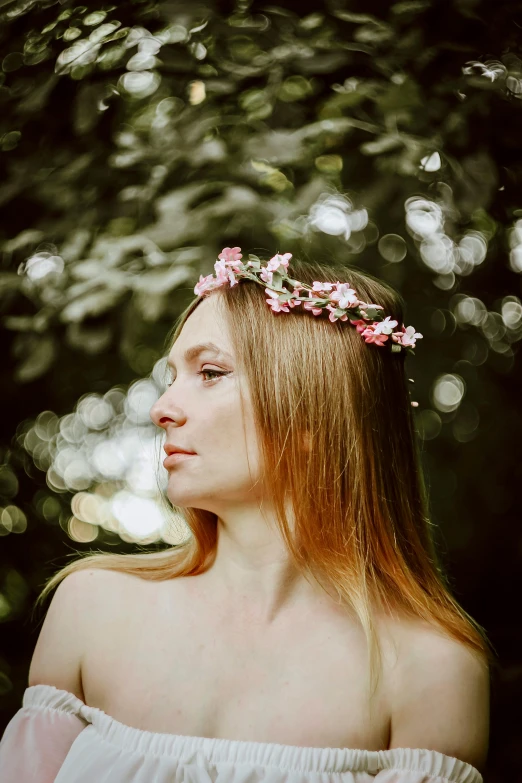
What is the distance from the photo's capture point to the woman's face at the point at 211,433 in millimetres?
1230

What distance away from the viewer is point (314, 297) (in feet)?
4.31

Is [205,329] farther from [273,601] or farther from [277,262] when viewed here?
[273,601]

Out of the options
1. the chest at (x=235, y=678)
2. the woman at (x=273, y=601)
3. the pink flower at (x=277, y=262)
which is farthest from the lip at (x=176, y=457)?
the pink flower at (x=277, y=262)

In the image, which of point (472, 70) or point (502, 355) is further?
point (502, 355)

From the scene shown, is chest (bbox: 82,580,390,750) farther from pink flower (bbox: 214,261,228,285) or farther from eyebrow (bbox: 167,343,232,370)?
pink flower (bbox: 214,261,228,285)

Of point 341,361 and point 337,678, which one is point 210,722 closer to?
point 337,678

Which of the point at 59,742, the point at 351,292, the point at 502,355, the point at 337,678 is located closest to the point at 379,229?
the point at 502,355

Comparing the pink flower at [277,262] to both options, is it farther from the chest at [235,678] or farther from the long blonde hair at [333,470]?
the chest at [235,678]

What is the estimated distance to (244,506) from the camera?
1260 millimetres

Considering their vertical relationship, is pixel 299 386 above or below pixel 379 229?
above

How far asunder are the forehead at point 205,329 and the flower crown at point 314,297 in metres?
0.04

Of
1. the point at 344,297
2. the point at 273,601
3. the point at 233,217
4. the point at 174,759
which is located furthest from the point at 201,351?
the point at 233,217

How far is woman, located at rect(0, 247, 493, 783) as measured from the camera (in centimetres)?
114

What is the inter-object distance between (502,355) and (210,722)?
144 cm
